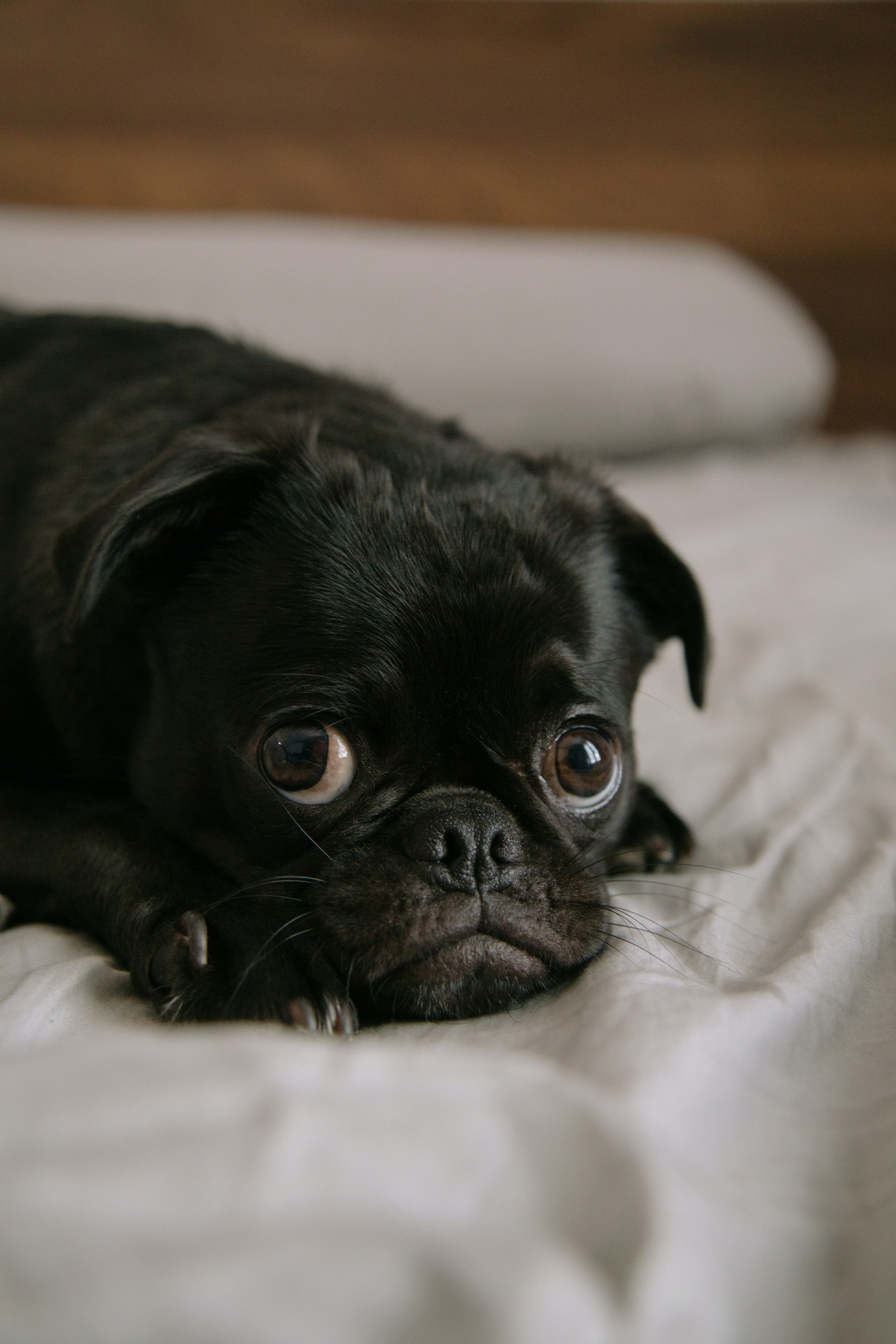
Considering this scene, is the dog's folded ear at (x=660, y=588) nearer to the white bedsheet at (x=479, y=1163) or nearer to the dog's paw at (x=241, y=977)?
the white bedsheet at (x=479, y=1163)

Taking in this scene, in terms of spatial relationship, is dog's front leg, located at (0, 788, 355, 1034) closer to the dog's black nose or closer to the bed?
the bed

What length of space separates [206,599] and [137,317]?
1028 millimetres

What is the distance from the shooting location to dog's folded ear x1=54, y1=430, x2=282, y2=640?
1.24 meters

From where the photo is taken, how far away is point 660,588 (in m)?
1.70

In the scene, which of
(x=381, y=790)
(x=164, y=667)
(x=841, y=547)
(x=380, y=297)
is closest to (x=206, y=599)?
(x=164, y=667)

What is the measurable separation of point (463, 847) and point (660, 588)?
2.27 ft

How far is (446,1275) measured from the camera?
23.4 inches

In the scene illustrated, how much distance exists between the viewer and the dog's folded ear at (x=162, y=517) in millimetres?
1237

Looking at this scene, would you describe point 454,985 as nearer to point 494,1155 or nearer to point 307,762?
point 307,762

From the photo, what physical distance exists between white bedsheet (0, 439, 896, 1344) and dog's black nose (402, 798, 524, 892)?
0.50ft

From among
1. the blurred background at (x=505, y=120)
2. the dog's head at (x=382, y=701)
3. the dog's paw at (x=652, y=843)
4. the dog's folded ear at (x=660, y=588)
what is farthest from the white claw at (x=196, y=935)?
the blurred background at (x=505, y=120)

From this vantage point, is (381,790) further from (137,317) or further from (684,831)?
(137,317)

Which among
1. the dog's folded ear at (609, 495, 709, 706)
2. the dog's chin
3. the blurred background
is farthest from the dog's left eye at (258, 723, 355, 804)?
the blurred background

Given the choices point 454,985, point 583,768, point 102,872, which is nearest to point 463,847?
point 454,985
